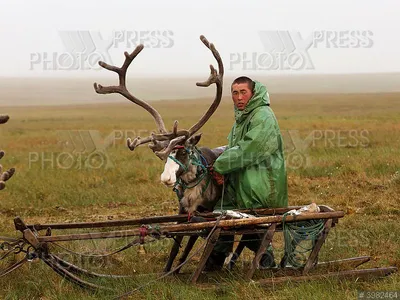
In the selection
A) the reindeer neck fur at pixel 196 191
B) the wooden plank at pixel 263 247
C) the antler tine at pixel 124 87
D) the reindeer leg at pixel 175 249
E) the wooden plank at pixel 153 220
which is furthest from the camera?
the antler tine at pixel 124 87

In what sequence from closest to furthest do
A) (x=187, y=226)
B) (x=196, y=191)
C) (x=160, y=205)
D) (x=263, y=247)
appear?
(x=187, y=226) → (x=263, y=247) → (x=196, y=191) → (x=160, y=205)

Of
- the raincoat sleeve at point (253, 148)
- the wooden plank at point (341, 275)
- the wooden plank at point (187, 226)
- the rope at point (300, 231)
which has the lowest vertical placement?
the wooden plank at point (341, 275)

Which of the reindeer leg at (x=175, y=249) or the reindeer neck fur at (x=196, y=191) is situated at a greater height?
the reindeer neck fur at (x=196, y=191)

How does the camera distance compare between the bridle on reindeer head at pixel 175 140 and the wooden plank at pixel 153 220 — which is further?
the wooden plank at pixel 153 220

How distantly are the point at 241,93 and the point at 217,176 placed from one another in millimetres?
863

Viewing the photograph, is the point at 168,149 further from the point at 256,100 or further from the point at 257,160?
the point at 256,100

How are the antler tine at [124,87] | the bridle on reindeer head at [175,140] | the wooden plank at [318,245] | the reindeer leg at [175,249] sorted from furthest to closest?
the antler tine at [124,87] < the reindeer leg at [175,249] < the bridle on reindeer head at [175,140] < the wooden plank at [318,245]

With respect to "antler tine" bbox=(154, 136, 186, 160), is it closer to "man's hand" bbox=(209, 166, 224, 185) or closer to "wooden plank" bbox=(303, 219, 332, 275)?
"man's hand" bbox=(209, 166, 224, 185)

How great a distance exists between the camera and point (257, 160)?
601 cm

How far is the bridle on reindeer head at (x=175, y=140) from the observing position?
5.97m

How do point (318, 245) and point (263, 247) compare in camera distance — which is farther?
point (318, 245)

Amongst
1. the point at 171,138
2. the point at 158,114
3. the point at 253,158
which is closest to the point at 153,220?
the point at 171,138

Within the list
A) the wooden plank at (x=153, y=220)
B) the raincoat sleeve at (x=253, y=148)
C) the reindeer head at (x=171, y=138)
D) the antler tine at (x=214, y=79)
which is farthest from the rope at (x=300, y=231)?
the antler tine at (x=214, y=79)

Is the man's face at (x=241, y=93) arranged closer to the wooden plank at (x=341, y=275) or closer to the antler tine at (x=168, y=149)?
the antler tine at (x=168, y=149)
